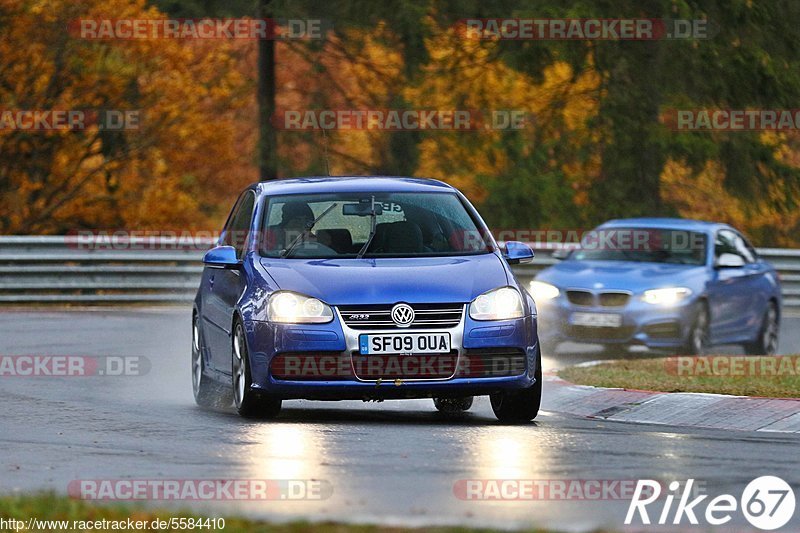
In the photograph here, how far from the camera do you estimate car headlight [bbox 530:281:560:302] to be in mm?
19969

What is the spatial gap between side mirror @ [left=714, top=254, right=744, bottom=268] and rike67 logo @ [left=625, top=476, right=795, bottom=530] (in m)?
11.2

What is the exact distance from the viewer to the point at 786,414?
1262cm

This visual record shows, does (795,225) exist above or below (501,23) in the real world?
below

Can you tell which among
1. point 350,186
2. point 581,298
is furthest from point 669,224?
point 350,186

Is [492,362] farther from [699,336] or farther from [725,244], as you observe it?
[725,244]

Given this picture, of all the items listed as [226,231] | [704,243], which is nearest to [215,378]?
[226,231]

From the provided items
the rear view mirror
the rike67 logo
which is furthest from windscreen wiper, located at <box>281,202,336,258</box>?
the rike67 logo

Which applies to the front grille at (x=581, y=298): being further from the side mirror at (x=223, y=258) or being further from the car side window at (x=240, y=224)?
the side mirror at (x=223, y=258)

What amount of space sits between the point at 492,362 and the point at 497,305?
0.37 meters

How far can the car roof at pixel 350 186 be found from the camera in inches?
515

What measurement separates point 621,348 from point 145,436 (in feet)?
35.4

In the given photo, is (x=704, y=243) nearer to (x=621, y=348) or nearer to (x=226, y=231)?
(x=621, y=348)

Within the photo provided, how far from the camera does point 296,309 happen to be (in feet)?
38.4

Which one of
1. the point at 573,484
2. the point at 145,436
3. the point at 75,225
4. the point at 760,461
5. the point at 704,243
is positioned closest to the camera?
the point at 573,484
